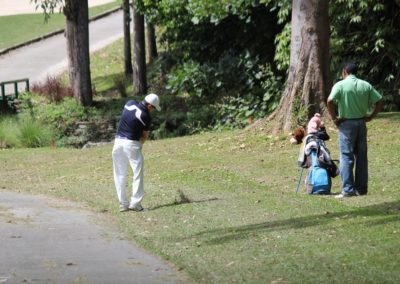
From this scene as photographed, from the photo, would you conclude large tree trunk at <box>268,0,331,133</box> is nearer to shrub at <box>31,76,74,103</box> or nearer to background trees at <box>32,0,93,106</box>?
background trees at <box>32,0,93,106</box>

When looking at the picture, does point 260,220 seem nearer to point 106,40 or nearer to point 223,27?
point 223,27

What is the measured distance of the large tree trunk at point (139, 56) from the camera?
103ft

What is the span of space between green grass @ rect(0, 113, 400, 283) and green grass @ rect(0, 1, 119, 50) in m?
27.6

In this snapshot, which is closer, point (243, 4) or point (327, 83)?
point (327, 83)

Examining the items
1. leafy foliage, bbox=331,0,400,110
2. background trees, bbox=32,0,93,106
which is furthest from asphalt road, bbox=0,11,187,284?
background trees, bbox=32,0,93,106

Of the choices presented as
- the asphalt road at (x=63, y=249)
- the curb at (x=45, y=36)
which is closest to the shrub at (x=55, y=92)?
the asphalt road at (x=63, y=249)

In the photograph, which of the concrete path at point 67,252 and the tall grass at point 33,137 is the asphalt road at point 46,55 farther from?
the concrete path at point 67,252

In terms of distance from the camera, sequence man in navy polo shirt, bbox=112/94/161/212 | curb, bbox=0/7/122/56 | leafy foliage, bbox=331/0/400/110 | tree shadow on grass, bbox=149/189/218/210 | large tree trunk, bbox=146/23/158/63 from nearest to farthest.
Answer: man in navy polo shirt, bbox=112/94/161/212 → tree shadow on grass, bbox=149/189/218/210 → leafy foliage, bbox=331/0/400/110 → large tree trunk, bbox=146/23/158/63 → curb, bbox=0/7/122/56

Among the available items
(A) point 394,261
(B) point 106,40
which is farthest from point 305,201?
(B) point 106,40

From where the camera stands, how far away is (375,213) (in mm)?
12031

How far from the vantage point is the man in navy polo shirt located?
512 inches

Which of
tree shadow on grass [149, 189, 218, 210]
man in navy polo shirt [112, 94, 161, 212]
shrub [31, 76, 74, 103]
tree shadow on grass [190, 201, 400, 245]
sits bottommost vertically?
tree shadow on grass [149, 189, 218, 210]

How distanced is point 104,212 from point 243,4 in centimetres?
1395

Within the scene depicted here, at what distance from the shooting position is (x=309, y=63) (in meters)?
19.9
